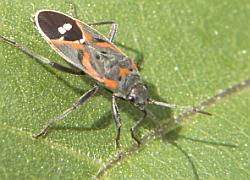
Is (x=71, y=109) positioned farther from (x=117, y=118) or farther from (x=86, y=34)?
(x=86, y=34)

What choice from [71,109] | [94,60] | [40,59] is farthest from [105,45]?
[71,109]

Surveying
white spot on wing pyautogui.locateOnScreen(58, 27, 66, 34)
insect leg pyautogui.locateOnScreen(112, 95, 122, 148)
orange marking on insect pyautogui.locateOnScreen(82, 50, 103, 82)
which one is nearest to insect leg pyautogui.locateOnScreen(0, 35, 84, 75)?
orange marking on insect pyautogui.locateOnScreen(82, 50, 103, 82)

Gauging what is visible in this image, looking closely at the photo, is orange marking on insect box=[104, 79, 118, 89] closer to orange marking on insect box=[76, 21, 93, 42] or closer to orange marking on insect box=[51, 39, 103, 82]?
orange marking on insect box=[51, 39, 103, 82]

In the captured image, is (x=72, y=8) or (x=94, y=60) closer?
(x=94, y=60)

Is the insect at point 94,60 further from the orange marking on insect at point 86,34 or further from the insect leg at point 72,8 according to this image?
the insect leg at point 72,8

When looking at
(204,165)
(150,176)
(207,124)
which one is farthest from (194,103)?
(150,176)

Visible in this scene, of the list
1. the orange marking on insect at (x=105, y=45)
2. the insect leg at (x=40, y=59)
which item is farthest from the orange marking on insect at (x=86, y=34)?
the insect leg at (x=40, y=59)
